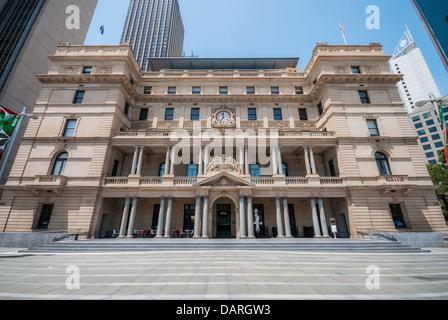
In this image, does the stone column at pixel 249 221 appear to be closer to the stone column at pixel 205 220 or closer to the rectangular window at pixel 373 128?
the stone column at pixel 205 220

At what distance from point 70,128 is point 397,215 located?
37.3 m

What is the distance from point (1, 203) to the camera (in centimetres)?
1888

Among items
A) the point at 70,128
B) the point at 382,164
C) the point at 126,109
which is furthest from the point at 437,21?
the point at 70,128

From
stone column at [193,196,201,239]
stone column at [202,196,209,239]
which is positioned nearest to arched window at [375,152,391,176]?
stone column at [202,196,209,239]

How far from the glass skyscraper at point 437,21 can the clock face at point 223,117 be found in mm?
38767

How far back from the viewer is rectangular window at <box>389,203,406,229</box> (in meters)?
18.4

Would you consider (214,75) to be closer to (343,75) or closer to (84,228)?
(343,75)

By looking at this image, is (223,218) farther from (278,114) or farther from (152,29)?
(152,29)

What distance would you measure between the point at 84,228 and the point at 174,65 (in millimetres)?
27723

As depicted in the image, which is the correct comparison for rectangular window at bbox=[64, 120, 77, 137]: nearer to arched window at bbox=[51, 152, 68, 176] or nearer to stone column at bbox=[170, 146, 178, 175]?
arched window at bbox=[51, 152, 68, 176]

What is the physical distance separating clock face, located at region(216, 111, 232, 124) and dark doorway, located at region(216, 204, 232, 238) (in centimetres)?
1118

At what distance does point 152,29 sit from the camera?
94.4m

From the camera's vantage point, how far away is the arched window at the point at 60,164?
66.4 ft

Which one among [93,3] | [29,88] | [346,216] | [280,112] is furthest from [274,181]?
[93,3]
